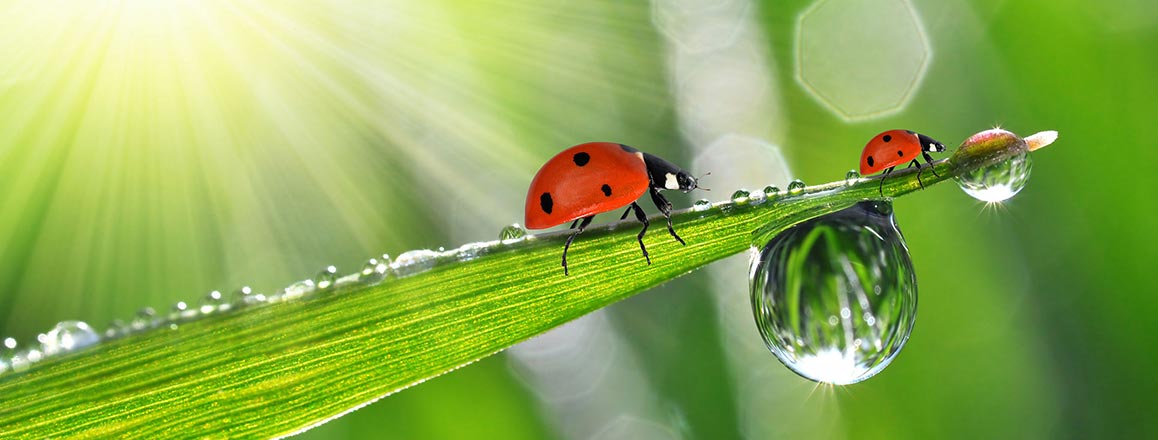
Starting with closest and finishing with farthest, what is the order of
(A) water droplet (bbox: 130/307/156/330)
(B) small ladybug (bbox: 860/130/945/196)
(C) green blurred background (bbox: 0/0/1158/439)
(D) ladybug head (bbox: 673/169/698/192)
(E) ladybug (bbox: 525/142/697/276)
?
(A) water droplet (bbox: 130/307/156/330) → (E) ladybug (bbox: 525/142/697/276) → (D) ladybug head (bbox: 673/169/698/192) → (B) small ladybug (bbox: 860/130/945/196) → (C) green blurred background (bbox: 0/0/1158/439)

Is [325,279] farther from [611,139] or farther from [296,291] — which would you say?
[611,139]

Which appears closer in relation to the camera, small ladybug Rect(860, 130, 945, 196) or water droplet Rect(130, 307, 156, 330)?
water droplet Rect(130, 307, 156, 330)

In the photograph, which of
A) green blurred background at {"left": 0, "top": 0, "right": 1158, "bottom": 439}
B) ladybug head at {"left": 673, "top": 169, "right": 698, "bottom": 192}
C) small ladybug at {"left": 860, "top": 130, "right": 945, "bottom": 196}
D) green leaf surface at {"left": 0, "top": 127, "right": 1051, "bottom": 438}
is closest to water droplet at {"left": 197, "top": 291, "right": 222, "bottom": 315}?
green leaf surface at {"left": 0, "top": 127, "right": 1051, "bottom": 438}

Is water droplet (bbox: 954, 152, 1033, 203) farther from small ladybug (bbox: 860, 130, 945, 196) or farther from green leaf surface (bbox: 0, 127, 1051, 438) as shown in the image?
small ladybug (bbox: 860, 130, 945, 196)

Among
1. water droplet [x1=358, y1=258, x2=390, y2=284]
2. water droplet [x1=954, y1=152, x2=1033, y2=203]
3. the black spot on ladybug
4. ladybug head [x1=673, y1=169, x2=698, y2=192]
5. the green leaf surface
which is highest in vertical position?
ladybug head [x1=673, y1=169, x2=698, y2=192]

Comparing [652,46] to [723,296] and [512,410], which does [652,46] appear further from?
[512,410]

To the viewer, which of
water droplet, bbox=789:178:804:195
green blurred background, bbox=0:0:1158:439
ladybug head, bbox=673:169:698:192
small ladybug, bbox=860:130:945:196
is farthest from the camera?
green blurred background, bbox=0:0:1158:439

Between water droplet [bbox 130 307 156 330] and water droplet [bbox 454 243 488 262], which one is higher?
water droplet [bbox 454 243 488 262]
